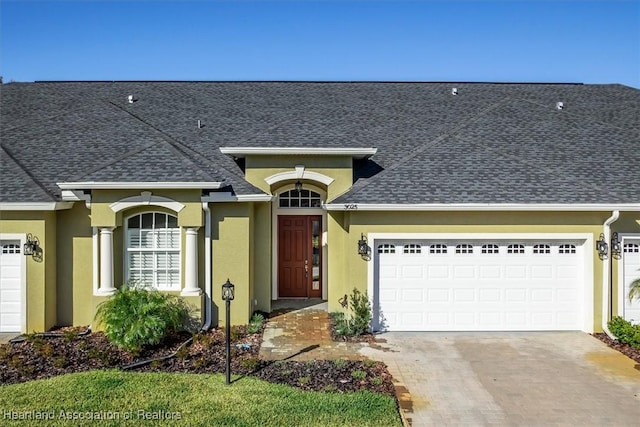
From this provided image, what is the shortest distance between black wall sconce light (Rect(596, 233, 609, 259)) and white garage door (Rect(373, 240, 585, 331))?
350 millimetres

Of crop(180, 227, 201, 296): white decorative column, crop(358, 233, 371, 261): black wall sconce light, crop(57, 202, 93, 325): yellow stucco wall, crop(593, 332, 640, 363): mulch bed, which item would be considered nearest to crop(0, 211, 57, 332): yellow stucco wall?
crop(57, 202, 93, 325): yellow stucco wall

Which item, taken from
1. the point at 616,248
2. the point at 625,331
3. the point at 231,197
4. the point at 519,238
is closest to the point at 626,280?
the point at 616,248

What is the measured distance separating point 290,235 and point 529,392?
807cm

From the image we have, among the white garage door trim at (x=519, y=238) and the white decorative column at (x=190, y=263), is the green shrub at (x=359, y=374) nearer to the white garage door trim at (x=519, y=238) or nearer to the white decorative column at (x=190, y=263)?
the white garage door trim at (x=519, y=238)

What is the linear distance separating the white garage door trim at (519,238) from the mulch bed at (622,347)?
11.0 inches

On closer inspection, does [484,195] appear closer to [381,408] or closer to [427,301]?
[427,301]

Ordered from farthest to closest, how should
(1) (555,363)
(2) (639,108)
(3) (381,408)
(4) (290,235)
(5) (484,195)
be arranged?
1. (2) (639,108)
2. (4) (290,235)
3. (5) (484,195)
4. (1) (555,363)
5. (3) (381,408)

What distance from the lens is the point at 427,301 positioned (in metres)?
10.9

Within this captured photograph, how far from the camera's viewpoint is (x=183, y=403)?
6.93 metres

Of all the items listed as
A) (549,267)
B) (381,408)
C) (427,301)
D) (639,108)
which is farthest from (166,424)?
(639,108)

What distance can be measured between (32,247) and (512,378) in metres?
10.5

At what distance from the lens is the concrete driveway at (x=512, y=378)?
689 cm

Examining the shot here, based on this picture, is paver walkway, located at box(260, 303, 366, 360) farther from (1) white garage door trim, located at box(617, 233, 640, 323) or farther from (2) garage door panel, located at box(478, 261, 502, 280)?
(1) white garage door trim, located at box(617, 233, 640, 323)

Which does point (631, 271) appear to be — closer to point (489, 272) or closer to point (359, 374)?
point (489, 272)
